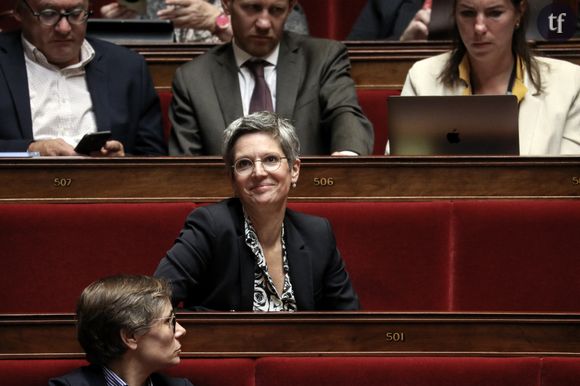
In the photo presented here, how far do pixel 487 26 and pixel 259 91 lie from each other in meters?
0.29

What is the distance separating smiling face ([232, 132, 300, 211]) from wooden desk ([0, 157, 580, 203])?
0.46 ft

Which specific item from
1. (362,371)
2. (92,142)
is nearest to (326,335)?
(362,371)

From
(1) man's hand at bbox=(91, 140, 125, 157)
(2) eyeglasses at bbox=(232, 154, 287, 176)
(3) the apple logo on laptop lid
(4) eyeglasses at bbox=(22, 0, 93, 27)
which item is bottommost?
(1) man's hand at bbox=(91, 140, 125, 157)

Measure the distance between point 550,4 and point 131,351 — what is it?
869 millimetres

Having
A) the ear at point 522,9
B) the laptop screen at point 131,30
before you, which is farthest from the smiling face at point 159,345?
the laptop screen at point 131,30

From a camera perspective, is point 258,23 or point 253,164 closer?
point 253,164

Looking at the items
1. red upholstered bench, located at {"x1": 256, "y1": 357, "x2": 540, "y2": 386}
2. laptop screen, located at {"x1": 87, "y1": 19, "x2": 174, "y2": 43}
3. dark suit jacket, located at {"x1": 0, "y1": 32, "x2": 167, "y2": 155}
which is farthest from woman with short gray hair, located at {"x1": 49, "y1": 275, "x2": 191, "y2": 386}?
laptop screen, located at {"x1": 87, "y1": 19, "x2": 174, "y2": 43}

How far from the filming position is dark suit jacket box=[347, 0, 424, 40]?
1.87m

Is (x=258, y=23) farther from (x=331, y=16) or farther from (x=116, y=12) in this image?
(x=331, y=16)

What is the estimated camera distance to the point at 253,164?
1111mm

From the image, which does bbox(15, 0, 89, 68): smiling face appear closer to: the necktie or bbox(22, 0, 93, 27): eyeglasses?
bbox(22, 0, 93, 27): eyeglasses

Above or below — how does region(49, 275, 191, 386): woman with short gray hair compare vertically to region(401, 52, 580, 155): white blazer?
below

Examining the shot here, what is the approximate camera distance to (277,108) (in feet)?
4.82

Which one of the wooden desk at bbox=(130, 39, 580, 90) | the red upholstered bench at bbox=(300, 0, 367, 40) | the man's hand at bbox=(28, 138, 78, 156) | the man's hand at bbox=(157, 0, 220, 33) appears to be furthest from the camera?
the red upholstered bench at bbox=(300, 0, 367, 40)
